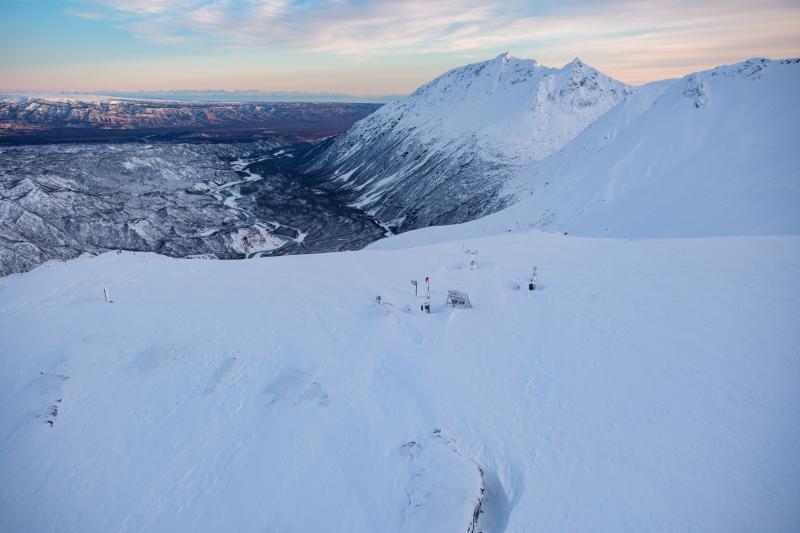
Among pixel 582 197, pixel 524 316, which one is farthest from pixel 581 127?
pixel 524 316

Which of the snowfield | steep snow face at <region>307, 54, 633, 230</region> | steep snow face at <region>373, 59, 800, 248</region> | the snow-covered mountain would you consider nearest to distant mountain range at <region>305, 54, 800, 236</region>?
steep snow face at <region>373, 59, 800, 248</region>

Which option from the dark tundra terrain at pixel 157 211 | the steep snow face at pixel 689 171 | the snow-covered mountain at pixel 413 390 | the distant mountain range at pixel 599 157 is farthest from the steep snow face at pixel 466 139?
the snow-covered mountain at pixel 413 390

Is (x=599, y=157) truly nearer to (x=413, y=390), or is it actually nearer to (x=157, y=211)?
(x=413, y=390)

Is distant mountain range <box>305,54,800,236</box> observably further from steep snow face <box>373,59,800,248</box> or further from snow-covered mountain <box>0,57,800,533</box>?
snow-covered mountain <box>0,57,800,533</box>

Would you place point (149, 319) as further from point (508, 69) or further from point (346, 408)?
point (508, 69)

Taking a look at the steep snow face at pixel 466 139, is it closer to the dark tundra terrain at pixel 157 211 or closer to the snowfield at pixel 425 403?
the dark tundra terrain at pixel 157 211

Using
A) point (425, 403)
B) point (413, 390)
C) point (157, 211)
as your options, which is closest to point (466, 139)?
point (157, 211)
